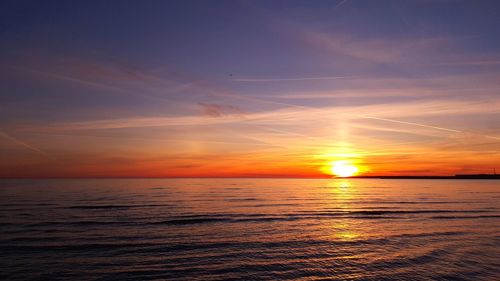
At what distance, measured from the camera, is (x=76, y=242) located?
87.7 feet

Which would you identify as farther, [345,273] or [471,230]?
[471,230]

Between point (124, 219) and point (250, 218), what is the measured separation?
14632 millimetres

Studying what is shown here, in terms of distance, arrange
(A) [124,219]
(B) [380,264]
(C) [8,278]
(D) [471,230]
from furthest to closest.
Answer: (A) [124,219] < (D) [471,230] < (B) [380,264] < (C) [8,278]

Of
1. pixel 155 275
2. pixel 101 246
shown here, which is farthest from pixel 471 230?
pixel 101 246

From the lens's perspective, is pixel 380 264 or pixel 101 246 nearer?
pixel 380 264

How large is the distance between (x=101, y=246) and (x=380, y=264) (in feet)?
63.8

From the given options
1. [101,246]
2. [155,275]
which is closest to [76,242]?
[101,246]

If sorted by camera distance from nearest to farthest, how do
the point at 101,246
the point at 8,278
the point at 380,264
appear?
the point at 8,278 < the point at 380,264 < the point at 101,246

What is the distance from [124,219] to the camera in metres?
39.4

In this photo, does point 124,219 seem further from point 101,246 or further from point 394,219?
point 394,219

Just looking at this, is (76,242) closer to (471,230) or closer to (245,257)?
(245,257)

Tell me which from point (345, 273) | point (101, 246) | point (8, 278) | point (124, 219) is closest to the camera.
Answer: point (8, 278)

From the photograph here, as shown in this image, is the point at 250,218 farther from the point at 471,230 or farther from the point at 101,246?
the point at 471,230

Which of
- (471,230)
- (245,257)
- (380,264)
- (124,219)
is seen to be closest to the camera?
(380,264)
